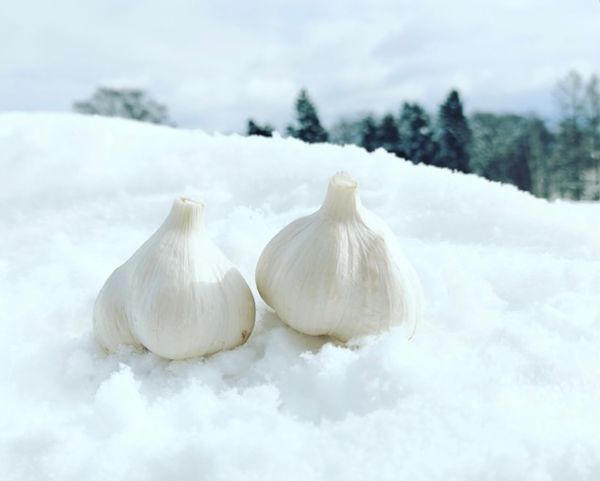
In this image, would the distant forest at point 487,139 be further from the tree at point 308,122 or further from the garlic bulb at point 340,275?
the garlic bulb at point 340,275

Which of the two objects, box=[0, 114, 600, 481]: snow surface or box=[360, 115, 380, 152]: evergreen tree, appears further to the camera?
box=[360, 115, 380, 152]: evergreen tree

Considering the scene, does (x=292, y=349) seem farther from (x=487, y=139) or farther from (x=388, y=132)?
(x=487, y=139)

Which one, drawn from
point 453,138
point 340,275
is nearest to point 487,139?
point 453,138

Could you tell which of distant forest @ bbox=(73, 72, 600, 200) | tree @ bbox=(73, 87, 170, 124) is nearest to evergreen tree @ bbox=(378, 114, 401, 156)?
distant forest @ bbox=(73, 72, 600, 200)

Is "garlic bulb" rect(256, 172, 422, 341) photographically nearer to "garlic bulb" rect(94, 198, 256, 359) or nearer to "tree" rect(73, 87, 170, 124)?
"garlic bulb" rect(94, 198, 256, 359)

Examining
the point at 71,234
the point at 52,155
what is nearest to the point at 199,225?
the point at 71,234

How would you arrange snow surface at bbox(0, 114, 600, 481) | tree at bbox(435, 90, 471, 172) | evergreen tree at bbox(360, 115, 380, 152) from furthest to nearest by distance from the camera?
tree at bbox(435, 90, 471, 172) < evergreen tree at bbox(360, 115, 380, 152) < snow surface at bbox(0, 114, 600, 481)
